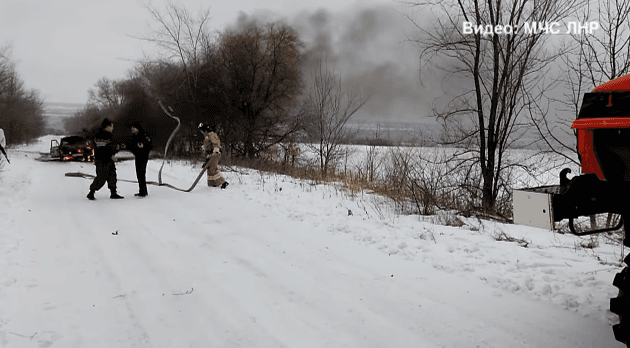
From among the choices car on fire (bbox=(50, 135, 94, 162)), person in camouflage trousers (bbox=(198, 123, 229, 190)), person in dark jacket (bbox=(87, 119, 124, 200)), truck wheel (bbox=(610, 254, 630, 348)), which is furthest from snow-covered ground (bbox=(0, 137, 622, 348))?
car on fire (bbox=(50, 135, 94, 162))

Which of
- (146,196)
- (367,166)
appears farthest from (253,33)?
(146,196)

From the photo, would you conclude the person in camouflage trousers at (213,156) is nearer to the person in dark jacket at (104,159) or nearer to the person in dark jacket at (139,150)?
the person in dark jacket at (139,150)

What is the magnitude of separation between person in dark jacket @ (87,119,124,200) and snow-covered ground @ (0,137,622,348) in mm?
2306

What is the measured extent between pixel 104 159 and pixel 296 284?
778 cm

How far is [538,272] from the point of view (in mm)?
4281

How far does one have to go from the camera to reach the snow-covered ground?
3.24 m

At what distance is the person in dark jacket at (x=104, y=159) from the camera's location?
32.0ft

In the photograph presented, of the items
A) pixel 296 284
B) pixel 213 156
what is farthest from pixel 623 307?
pixel 213 156

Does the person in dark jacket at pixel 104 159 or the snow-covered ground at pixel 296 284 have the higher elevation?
the person in dark jacket at pixel 104 159

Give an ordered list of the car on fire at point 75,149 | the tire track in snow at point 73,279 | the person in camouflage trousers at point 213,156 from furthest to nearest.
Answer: the car on fire at point 75,149, the person in camouflage trousers at point 213,156, the tire track in snow at point 73,279

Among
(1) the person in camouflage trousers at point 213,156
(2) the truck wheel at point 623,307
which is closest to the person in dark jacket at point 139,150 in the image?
(1) the person in camouflage trousers at point 213,156

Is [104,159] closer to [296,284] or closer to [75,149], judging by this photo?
[296,284]

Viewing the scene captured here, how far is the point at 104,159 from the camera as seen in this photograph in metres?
9.82

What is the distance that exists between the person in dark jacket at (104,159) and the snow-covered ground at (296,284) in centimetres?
231
